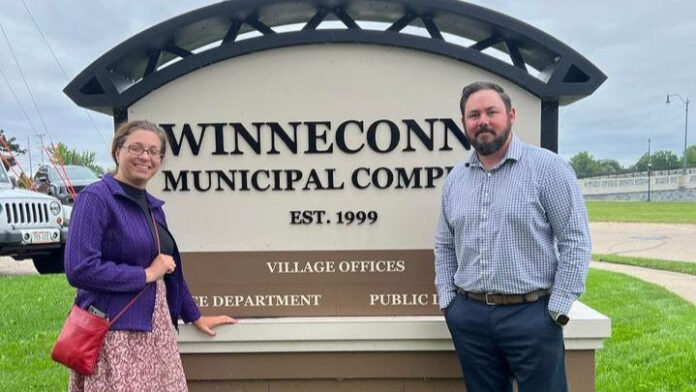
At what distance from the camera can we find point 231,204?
3.35 meters

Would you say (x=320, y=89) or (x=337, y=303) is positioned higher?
(x=320, y=89)

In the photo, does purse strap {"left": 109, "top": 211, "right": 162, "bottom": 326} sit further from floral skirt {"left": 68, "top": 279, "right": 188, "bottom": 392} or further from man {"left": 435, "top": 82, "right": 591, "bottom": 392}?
man {"left": 435, "top": 82, "right": 591, "bottom": 392}

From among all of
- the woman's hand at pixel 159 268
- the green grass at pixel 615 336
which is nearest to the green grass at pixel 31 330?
the green grass at pixel 615 336

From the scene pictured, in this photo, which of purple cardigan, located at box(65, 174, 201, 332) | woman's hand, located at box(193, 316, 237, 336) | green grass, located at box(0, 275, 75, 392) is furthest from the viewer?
green grass, located at box(0, 275, 75, 392)

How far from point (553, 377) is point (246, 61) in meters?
2.18

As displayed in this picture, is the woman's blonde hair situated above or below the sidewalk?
above

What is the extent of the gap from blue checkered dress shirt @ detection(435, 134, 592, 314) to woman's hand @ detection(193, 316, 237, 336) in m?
1.32

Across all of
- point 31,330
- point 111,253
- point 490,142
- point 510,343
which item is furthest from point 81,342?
point 31,330

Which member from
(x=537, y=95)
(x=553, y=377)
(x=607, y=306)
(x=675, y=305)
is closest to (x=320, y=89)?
(x=537, y=95)

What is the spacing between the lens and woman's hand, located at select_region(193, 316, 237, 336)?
318 cm

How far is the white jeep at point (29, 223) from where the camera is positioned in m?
9.62

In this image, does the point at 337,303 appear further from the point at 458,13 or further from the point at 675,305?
the point at 675,305

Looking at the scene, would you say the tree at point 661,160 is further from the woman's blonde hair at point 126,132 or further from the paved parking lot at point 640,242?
the woman's blonde hair at point 126,132

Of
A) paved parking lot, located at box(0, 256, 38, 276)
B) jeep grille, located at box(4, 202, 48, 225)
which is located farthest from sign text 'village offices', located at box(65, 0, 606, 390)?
paved parking lot, located at box(0, 256, 38, 276)
